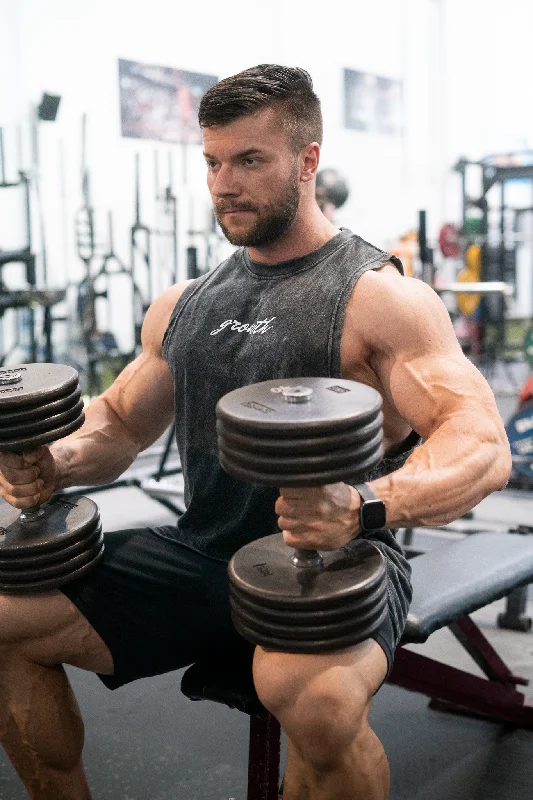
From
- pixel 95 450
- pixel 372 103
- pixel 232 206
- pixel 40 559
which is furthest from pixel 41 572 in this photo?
pixel 372 103

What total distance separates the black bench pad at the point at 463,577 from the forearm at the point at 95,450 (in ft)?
2.23

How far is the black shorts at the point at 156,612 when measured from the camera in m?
1.56

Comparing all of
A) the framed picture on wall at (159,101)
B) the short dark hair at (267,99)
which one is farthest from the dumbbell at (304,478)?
the framed picture on wall at (159,101)

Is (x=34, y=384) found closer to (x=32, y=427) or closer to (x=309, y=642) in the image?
(x=32, y=427)

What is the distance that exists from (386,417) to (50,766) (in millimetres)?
875

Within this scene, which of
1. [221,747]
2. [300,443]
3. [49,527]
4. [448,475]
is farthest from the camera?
[221,747]

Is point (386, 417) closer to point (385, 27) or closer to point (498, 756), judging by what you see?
point (498, 756)

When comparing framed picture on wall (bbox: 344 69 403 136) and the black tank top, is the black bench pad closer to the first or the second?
the black tank top

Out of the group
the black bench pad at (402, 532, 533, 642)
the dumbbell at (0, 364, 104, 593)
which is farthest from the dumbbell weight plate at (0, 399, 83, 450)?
the black bench pad at (402, 532, 533, 642)

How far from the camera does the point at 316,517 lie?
1.19 m

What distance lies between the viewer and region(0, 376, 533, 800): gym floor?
1.87 meters

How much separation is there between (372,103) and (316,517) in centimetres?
725

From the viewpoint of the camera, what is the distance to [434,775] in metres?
1.91

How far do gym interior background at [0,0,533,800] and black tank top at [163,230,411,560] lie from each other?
2.09 ft
